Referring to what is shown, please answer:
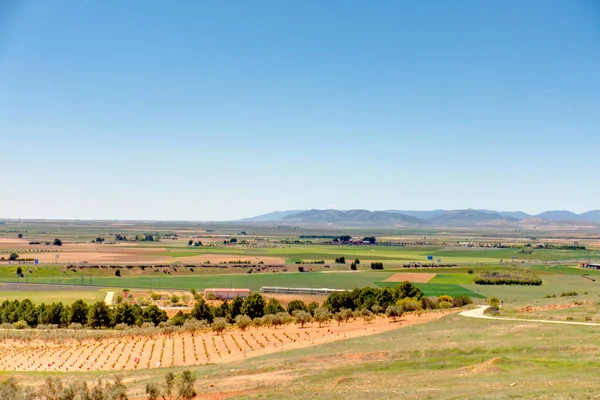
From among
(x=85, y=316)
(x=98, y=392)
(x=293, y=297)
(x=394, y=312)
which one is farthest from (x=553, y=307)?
(x=85, y=316)

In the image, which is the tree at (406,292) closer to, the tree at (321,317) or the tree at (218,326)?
the tree at (321,317)

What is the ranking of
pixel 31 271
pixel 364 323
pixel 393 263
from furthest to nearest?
pixel 393 263, pixel 31 271, pixel 364 323

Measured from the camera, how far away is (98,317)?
7931 cm

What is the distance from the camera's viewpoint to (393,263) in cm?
18262

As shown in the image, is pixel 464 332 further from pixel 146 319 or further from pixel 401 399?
pixel 146 319

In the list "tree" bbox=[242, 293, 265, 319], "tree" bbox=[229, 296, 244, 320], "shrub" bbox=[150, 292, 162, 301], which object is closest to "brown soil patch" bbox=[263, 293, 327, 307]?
"tree" bbox=[242, 293, 265, 319]

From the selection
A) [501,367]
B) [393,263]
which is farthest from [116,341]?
[393,263]

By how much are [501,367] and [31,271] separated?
130772 mm

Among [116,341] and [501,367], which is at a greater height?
[501,367]

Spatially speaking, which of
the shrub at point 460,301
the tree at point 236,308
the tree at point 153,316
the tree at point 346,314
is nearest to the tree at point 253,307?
the tree at point 236,308

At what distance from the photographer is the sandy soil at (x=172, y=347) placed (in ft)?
175

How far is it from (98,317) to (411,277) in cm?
7963

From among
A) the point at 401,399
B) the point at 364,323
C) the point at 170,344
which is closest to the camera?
the point at 401,399

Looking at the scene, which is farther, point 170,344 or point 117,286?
point 117,286
